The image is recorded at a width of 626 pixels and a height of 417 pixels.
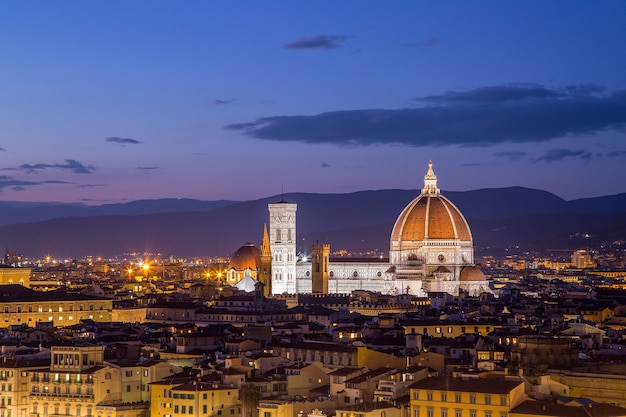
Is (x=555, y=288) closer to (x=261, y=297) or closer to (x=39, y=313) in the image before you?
(x=261, y=297)

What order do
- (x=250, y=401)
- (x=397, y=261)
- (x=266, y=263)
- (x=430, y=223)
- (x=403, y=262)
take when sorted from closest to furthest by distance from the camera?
1. (x=250, y=401)
2. (x=403, y=262)
3. (x=430, y=223)
4. (x=397, y=261)
5. (x=266, y=263)

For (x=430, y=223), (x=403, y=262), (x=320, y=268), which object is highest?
(x=430, y=223)

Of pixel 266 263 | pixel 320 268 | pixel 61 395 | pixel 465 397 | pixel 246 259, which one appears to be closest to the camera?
pixel 465 397

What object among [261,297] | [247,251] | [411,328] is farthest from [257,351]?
[247,251]

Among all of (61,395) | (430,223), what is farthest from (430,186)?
(61,395)

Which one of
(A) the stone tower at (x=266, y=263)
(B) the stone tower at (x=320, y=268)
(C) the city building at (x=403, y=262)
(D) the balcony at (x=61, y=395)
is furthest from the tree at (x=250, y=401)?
(A) the stone tower at (x=266, y=263)

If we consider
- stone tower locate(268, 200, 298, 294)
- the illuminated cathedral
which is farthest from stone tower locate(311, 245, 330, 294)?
stone tower locate(268, 200, 298, 294)

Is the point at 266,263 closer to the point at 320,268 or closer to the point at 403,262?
the point at 320,268

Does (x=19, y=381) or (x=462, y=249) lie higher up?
(x=462, y=249)
